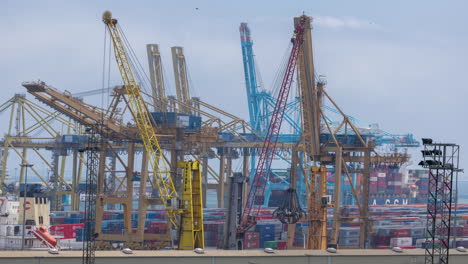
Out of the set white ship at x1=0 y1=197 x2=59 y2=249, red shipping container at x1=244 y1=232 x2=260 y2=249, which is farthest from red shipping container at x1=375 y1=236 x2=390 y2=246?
white ship at x1=0 y1=197 x2=59 y2=249

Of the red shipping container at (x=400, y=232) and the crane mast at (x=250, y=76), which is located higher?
the crane mast at (x=250, y=76)

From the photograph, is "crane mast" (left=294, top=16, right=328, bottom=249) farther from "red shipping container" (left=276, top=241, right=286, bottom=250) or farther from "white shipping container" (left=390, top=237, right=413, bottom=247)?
"white shipping container" (left=390, top=237, right=413, bottom=247)

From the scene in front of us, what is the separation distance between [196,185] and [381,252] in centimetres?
2519

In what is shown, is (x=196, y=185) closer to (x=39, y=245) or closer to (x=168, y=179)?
(x=39, y=245)

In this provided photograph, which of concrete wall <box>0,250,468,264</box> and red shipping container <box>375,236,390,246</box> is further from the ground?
concrete wall <box>0,250,468,264</box>

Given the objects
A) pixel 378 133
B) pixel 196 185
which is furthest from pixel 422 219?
pixel 196 185

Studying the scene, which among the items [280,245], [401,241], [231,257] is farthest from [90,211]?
[401,241]

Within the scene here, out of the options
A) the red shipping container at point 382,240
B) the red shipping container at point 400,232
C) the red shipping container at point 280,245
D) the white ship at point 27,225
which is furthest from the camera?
the red shipping container at point 400,232

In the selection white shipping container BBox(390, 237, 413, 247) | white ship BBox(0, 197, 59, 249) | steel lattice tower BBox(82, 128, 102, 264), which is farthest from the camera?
white shipping container BBox(390, 237, 413, 247)

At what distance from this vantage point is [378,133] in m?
178

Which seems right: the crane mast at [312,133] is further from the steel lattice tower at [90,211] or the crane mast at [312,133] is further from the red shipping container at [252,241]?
the steel lattice tower at [90,211]

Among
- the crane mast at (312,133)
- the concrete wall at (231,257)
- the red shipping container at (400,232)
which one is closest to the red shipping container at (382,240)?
the red shipping container at (400,232)

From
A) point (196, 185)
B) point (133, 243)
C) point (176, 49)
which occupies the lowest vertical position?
point (133, 243)

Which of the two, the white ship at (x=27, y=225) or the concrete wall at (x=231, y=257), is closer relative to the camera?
the concrete wall at (x=231, y=257)
